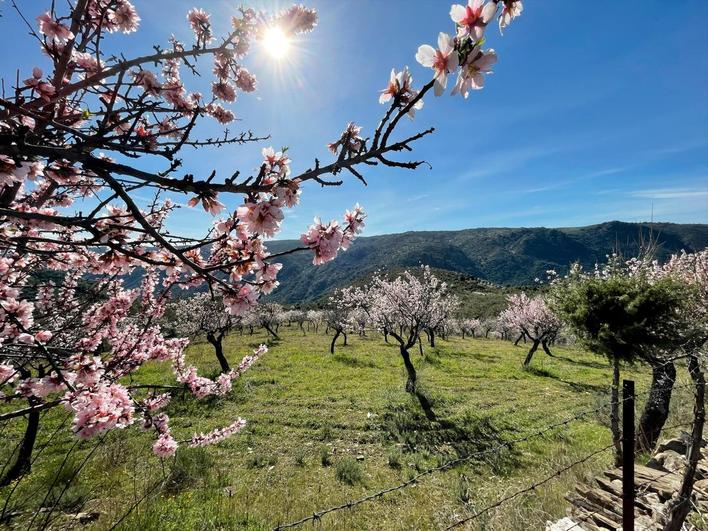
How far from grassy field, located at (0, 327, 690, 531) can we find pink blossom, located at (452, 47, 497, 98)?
9.57 ft

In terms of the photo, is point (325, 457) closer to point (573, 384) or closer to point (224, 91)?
point (224, 91)

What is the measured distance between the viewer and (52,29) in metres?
2.57

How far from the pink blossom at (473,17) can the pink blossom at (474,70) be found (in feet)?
0.22

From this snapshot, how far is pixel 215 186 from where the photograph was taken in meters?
1.33

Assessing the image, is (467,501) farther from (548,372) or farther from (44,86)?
(548,372)

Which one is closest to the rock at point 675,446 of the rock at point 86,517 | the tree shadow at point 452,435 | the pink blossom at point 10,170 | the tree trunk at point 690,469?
the tree shadow at point 452,435

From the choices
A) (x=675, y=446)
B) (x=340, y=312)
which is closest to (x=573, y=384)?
(x=675, y=446)

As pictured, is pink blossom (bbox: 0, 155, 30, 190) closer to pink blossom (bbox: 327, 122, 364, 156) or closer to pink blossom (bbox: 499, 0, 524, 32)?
pink blossom (bbox: 327, 122, 364, 156)

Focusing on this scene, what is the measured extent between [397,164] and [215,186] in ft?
2.54

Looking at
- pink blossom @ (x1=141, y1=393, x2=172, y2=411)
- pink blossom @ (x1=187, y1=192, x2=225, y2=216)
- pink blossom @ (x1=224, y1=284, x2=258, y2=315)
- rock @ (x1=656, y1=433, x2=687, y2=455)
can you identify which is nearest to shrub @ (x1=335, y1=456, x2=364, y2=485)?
pink blossom @ (x1=141, y1=393, x2=172, y2=411)

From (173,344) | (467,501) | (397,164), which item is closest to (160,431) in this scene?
(173,344)

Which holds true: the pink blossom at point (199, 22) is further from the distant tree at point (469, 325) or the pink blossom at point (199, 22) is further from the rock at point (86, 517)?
the distant tree at point (469, 325)

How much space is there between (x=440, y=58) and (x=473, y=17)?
179 millimetres

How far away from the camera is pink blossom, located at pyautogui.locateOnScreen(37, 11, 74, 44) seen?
2549mm
